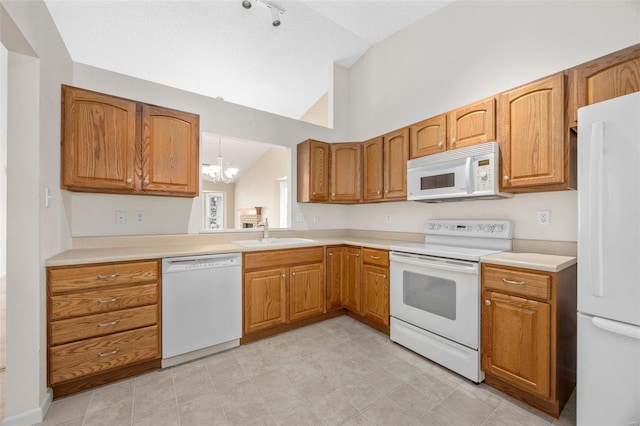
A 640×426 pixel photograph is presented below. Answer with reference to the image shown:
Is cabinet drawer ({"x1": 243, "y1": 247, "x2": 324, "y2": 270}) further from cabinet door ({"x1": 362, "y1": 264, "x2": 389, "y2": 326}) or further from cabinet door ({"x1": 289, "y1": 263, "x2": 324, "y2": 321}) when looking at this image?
cabinet door ({"x1": 362, "y1": 264, "x2": 389, "y2": 326})

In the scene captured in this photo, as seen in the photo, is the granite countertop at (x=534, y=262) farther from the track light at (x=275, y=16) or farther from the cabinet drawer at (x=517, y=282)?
the track light at (x=275, y=16)

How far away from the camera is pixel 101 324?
179 cm

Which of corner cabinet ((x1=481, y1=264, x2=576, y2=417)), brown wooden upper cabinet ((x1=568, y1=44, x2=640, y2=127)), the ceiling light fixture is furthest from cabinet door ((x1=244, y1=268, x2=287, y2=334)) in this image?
the ceiling light fixture

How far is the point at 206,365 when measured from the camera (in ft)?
6.91

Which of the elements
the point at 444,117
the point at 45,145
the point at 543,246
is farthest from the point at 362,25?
the point at 45,145

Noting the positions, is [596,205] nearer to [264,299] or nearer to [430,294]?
[430,294]

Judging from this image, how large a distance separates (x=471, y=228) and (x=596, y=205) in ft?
3.61

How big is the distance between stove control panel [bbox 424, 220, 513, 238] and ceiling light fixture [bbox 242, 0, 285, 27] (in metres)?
2.75

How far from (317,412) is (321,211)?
93.1 inches

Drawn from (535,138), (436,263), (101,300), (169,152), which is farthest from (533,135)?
(101,300)

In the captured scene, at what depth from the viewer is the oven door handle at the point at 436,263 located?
1.89 metres

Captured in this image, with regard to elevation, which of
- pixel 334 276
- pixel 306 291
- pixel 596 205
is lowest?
pixel 306 291

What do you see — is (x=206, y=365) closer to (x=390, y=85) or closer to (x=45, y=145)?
(x=45, y=145)

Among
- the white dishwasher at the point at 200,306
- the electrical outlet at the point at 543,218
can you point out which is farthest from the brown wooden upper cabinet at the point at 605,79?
the white dishwasher at the point at 200,306
